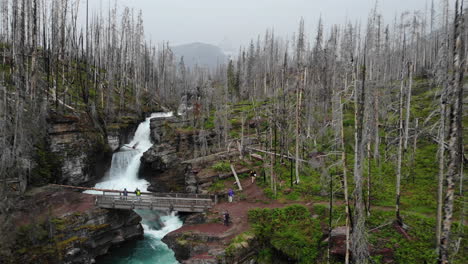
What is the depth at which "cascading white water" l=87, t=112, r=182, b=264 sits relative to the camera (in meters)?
20.9

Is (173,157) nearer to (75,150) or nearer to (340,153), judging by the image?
(75,150)

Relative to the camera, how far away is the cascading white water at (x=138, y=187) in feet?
68.5

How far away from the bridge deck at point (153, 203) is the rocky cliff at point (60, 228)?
31.7 inches

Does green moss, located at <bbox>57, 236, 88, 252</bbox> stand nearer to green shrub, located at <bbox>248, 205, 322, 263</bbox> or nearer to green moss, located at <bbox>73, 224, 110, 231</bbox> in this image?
green moss, located at <bbox>73, 224, 110, 231</bbox>

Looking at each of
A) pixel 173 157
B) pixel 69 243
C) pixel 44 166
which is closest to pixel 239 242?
pixel 69 243

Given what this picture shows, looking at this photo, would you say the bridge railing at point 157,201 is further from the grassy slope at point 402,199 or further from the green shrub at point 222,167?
the green shrub at point 222,167

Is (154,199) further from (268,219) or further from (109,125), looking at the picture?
(109,125)

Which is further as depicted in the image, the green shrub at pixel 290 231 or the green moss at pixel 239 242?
the green moss at pixel 239 242

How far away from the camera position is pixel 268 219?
20.2 metres

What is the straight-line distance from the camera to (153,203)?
22.1m

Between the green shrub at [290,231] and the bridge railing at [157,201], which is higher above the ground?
the bridge railing at [157,201]

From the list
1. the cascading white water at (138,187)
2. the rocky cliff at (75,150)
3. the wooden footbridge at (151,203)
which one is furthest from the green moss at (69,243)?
the rocky cliff at (75,150)

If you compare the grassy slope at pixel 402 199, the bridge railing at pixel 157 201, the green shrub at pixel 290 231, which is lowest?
the green shrub at pixel 290 231

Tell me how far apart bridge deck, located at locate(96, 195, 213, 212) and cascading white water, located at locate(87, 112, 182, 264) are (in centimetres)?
346
